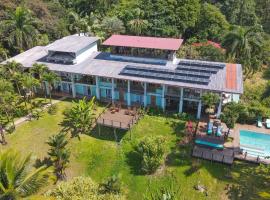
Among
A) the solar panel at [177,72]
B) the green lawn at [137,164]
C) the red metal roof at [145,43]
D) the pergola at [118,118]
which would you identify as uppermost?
the red metal roof at [145,43]

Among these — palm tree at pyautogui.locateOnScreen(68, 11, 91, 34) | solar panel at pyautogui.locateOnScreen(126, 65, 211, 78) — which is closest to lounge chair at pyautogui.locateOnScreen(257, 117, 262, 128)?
solar panel at pyautogui.locateOnScreen(126, 65, 211, 78)

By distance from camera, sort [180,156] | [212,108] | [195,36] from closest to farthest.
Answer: [180,156] → [212,108] → [195,36]

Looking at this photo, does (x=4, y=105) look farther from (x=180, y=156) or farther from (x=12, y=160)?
(x=180, y=156)

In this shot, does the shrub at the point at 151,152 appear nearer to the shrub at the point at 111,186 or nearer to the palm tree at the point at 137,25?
the shrub at the point at 111,186

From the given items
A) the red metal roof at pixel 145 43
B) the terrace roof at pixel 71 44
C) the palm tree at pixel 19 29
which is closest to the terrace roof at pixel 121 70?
the terrace roof at pixel 71 44

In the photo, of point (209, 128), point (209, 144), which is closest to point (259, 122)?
point (209, 128)

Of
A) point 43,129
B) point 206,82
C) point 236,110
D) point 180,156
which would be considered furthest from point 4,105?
point 236,110
